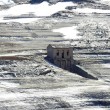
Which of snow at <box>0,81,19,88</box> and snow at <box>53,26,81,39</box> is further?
snow at <box>53,26,81,39</box>

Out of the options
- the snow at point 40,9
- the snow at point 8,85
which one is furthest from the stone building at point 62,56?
the snow at point 40,9

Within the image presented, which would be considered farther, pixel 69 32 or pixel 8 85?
pixel 69 32

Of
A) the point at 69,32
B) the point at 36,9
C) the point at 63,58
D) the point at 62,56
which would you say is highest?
the point at 62,56

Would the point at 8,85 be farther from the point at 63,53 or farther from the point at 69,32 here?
the point at 69,32

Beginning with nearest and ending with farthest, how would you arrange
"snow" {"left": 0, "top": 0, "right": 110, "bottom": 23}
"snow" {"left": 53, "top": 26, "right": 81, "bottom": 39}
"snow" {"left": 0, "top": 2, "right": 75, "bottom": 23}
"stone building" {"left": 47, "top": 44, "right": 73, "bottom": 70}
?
"stone building" {"left": 47, "top": 44, "right": 73, "bottom": 70}, "snow" {"left": 53, "top": 26, "right": 81, "bottom": 39}, "snow" {"left": 0, "top": 2, "right": 75, "bottom": 23}, "snow" {"left": 0, "top": 0, "right": 110, "bottom": 23}

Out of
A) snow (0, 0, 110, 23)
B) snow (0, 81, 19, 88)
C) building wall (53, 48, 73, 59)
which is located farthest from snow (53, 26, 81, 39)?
snow (0, 81, 19, 88)

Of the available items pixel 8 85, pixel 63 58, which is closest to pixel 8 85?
pixel 8 85

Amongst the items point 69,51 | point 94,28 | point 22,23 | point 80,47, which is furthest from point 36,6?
point 69,51

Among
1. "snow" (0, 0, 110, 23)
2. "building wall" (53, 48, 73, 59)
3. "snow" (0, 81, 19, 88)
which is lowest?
"snow" (0, 0, 110, 23)

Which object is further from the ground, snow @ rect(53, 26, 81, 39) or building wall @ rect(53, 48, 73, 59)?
building wall @ rect(53, 48, 73, 59)

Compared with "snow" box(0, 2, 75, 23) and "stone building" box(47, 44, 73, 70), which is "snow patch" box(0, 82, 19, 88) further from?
"snow" box(0, 2, 75, 23)

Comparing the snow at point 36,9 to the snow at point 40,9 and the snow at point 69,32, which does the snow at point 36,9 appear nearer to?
the snow at point 40,9
